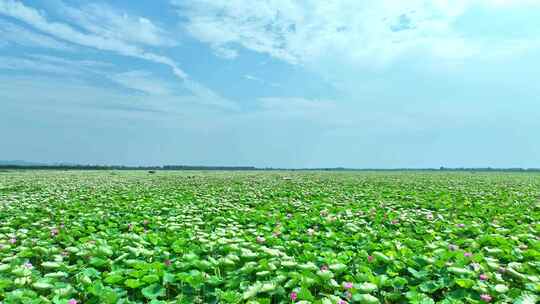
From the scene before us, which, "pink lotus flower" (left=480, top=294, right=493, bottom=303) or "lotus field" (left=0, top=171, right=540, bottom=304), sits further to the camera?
"lotus field" (left=0, top=171, right=540, bottom=304)

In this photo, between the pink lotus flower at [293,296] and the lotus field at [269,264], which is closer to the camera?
the pink lotus flower at [293,296]

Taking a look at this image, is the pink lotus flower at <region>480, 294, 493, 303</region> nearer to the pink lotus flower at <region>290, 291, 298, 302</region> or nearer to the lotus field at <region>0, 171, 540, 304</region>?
the lotus field at <region>0, 171, 540, 304</region>

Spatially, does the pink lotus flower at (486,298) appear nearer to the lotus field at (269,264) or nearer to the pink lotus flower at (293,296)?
the lotus field at (269,264)

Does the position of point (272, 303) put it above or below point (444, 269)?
below

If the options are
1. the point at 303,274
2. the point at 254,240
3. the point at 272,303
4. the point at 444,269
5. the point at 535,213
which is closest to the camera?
the point at 272,303

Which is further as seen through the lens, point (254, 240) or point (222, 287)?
point (254, 240)

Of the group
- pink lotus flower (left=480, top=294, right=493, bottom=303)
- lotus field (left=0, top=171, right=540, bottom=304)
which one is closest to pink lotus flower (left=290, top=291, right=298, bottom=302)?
lotus field (left=0, top=171, right=540, bottom=304)

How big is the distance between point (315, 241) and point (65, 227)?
5.37 m

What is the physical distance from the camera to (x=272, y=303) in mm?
3729

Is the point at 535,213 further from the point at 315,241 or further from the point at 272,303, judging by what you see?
the point at 272,303

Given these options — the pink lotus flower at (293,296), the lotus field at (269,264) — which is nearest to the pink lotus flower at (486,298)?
the lotus field at (269,264)

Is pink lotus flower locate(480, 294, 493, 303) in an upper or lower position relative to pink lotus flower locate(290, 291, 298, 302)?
upper

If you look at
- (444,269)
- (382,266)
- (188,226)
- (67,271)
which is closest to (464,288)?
(444,269)

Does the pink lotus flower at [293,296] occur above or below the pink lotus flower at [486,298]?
below
